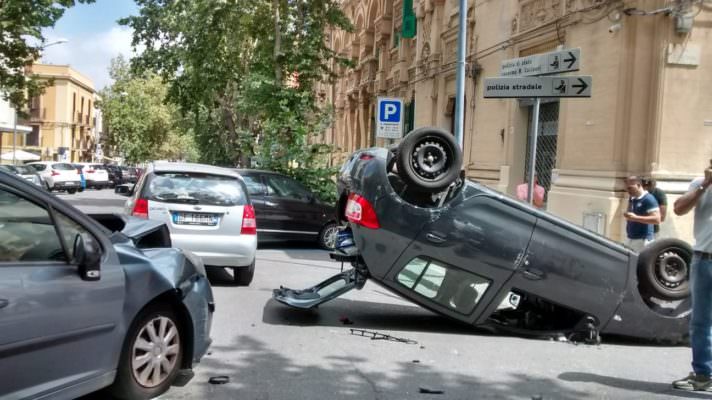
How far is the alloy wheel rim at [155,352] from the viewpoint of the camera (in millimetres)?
4496

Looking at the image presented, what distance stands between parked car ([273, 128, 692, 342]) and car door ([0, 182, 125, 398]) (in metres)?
3.02

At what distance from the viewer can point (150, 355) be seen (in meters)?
4.59

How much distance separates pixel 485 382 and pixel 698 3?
9.15m

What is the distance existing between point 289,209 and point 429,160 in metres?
7.87

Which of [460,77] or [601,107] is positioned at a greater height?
[460,77]

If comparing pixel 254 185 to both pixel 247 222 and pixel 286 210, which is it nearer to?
pixel 286 210

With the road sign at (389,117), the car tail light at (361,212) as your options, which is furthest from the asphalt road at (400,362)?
the road sign at (389,117)

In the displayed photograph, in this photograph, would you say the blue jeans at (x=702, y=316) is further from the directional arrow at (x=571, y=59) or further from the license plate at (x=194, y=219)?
the license plate at (x=194, y=219)

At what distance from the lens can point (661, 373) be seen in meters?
5.87

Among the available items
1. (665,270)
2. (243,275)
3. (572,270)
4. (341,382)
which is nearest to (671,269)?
(665,270)

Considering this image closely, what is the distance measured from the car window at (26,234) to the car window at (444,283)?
3.48m

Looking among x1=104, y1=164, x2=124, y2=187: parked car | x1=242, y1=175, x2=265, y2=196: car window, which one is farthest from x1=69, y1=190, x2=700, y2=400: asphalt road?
x1=104, y1=164, x2=124, y2=187: parked car

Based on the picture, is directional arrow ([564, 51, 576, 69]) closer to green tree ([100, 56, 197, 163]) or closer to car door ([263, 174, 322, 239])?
car door ([263, 174, 322, 239])

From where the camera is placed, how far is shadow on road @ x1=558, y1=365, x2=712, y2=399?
5215 millimetres
